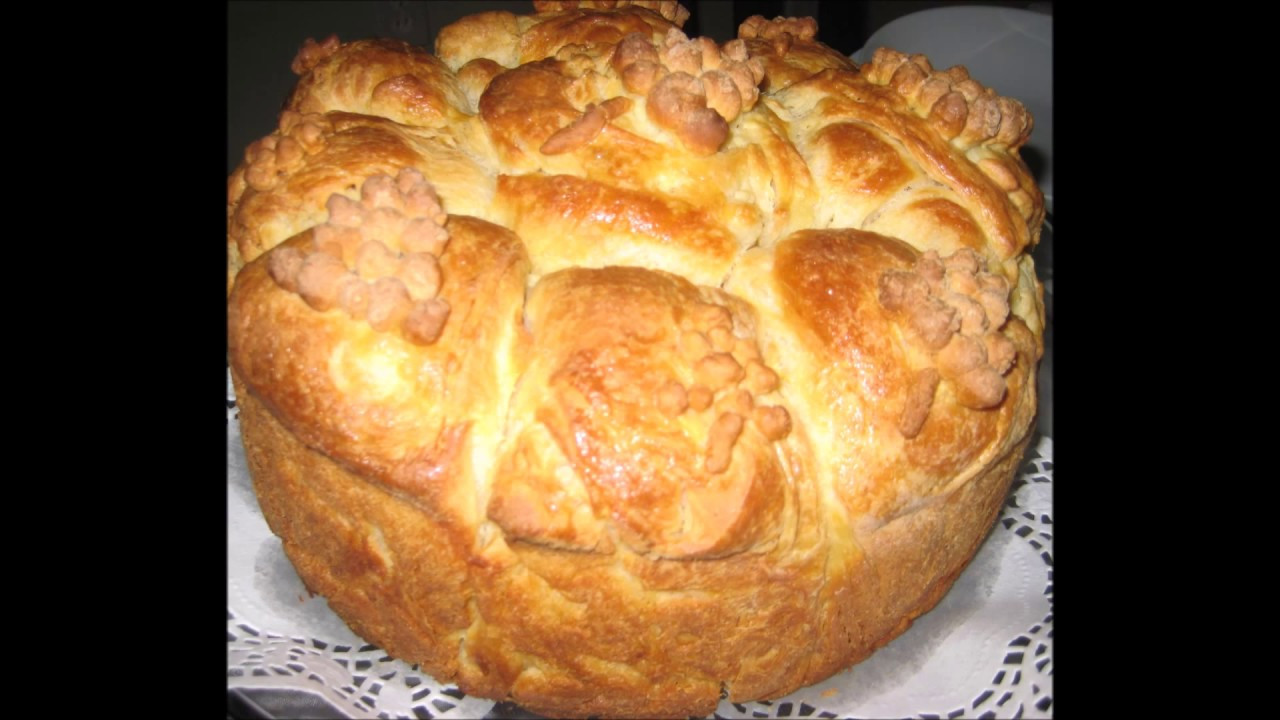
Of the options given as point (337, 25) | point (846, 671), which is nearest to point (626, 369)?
point (846, 671)

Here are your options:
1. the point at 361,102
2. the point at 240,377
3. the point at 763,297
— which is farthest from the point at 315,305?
the point at 763,297

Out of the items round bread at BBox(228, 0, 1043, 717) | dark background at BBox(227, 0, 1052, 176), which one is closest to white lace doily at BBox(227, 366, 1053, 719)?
round bread at BBox(228, 0, 1043, 717)

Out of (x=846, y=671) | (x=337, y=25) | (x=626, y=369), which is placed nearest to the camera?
(x=626, y=369)

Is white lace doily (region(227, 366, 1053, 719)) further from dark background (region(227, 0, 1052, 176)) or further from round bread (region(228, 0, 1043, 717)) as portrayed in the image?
dark background (region(227, 0, 1052, 176))

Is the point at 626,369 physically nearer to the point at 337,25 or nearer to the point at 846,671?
the point at 846,671

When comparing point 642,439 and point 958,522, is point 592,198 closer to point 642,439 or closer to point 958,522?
point 642,439

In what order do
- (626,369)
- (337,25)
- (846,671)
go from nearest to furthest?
(626,369)
(846,671)
(337,25)
